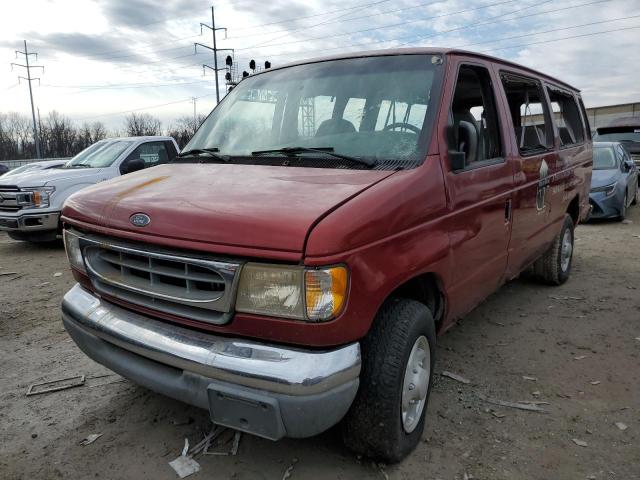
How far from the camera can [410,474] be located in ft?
8.02

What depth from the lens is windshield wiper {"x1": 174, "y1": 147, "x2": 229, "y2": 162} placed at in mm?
3108

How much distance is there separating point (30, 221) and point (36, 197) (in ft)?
1.25

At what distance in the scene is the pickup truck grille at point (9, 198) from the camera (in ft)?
25.4

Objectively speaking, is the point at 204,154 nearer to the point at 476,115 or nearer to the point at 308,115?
the point at 308,115

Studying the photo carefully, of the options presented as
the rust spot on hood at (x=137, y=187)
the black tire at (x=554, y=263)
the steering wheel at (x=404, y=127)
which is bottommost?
the black tire at (x=554, y=263)

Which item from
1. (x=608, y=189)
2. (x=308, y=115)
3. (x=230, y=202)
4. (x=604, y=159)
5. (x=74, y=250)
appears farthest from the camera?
(x=604, y=159)

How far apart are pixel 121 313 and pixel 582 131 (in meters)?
5.50

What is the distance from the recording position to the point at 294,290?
1.97m

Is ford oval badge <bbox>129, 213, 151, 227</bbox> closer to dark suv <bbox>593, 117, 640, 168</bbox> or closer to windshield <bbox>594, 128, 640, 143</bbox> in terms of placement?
dark suv <bbox>593, 117, 640, 168</bbox>

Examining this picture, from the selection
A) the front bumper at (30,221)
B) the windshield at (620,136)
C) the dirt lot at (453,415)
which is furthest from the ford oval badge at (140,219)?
the windshield at (620,136)

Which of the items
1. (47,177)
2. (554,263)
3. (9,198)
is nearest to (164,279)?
(554,263)

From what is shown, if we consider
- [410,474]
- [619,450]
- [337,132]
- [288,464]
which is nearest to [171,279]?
[288,464]

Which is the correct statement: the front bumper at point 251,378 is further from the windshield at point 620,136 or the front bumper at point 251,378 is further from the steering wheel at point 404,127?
the windshield at point 620,136

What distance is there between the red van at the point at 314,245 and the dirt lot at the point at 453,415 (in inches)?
13.8
